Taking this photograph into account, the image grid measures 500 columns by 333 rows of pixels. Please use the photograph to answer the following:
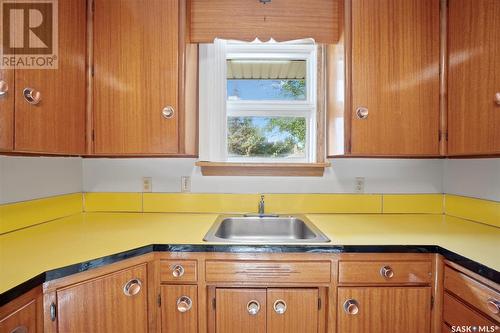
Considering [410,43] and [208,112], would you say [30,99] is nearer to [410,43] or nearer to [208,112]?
[208,112]

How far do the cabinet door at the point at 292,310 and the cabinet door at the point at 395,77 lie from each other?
77 cm

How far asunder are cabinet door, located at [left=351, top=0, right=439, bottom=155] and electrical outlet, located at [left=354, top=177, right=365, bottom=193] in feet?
1.21

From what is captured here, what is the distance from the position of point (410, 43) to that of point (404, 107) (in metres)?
0.35

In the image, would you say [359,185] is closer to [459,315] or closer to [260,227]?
[260,227]

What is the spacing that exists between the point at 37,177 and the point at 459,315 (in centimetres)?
208

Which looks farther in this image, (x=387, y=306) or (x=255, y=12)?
(x=255, y=12)

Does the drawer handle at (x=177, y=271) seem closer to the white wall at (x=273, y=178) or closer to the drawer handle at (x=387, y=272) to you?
the white wall at (x=273, y=178)

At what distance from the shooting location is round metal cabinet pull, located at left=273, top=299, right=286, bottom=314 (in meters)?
1.08

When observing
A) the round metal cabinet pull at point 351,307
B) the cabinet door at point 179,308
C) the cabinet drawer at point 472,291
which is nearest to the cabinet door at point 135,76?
the cabinet door at point 179,308

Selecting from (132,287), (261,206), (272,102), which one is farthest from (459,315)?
(272,102)

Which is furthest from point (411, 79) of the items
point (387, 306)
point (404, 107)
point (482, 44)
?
point (387, 306)

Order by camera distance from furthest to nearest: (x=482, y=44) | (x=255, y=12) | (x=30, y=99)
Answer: (x=255, y=12), (x=482, y=44), (x=30, y=99)

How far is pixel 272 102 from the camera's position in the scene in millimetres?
1819

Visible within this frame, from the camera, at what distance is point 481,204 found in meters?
1.43
